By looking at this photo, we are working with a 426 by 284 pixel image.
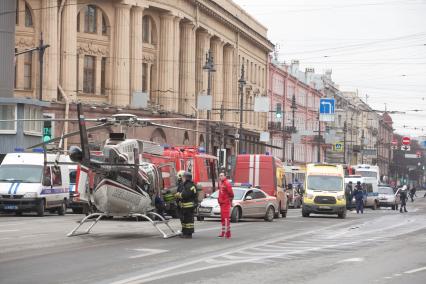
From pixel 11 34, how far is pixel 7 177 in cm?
1935

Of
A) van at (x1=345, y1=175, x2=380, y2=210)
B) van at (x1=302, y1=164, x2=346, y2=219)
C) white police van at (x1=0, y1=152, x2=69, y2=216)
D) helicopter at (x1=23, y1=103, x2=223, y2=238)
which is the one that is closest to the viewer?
helicopter at (x1=23, y1=103, x2=223, y2=238)

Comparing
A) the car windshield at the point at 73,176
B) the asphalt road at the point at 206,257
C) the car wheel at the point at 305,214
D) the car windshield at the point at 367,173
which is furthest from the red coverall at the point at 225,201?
the car windshield at the point at 367,173

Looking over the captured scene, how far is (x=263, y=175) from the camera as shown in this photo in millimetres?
42344

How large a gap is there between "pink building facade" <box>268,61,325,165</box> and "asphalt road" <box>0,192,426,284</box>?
70.4 meters

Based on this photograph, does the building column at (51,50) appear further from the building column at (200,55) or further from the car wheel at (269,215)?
the car wheel at (269,215)

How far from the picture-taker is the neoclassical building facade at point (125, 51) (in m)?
61.0

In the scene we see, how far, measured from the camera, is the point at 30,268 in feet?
51.6

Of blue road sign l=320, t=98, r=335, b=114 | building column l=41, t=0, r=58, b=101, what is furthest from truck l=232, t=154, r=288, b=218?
building column l=41, t=0, r=58, b=101

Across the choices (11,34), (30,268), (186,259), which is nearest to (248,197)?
(186,259)

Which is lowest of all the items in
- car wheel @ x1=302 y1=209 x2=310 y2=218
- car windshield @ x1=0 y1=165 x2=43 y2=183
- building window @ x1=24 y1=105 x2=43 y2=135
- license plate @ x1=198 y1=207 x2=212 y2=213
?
car wheel @ x1=302 y1=209 x2=310 y2=218

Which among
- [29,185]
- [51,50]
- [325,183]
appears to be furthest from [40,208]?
[51,50]

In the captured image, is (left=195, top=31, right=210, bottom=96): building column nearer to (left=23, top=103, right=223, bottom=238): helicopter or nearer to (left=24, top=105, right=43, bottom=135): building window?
(left=24, top=105, right=43, bottom=135): building window

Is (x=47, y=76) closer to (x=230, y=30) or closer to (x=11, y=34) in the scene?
(x=11, y=34)

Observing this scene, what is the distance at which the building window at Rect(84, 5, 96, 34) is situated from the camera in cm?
6444
